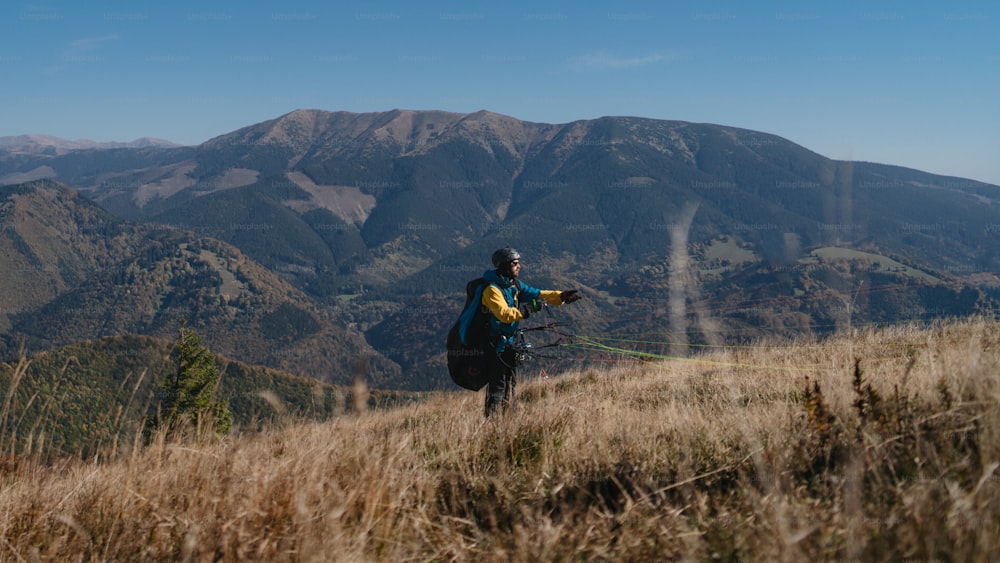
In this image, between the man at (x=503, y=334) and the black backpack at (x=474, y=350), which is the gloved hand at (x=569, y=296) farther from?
the black backpack at (x=474, y=350)

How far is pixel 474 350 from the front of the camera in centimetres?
780

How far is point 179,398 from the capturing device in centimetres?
3872

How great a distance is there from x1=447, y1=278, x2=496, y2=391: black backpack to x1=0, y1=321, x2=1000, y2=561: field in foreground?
306 cm

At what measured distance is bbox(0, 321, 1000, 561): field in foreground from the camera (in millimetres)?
2434

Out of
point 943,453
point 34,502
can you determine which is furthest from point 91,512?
point 943,453

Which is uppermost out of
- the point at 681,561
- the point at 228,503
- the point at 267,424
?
the point at 681,561

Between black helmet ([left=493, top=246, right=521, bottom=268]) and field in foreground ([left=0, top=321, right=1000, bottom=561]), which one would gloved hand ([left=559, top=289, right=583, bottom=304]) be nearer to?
black helmet ([left=493, top=246, right=521, bottom=268])

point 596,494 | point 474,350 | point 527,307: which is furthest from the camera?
point 527,307

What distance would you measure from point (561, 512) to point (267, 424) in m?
4.21

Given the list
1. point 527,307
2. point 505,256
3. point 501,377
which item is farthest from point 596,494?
point 527,307

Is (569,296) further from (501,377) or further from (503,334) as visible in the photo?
(501,377)

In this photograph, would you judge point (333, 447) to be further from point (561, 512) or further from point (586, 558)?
point (586, 558)

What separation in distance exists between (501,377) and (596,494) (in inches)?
178

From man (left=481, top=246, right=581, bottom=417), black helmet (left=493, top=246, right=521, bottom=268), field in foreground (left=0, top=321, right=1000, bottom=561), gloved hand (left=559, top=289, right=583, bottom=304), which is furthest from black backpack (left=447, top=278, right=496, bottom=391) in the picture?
field in foreground (left=0, top=321, right=1000, bottom=561)
